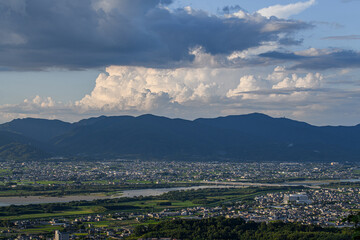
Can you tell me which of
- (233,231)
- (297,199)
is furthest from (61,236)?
(297,199)

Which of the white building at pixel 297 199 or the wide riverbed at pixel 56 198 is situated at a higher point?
the wide riverbed at pixel 56 198

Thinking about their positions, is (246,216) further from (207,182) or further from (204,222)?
(207,182)

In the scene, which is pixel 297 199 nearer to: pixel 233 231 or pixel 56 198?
pixel 233 231

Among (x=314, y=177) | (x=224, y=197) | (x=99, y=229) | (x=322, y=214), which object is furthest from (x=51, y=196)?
(x=314, y=177)

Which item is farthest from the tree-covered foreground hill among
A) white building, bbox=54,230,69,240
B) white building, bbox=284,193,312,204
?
white building, bbox=284,193,312,204

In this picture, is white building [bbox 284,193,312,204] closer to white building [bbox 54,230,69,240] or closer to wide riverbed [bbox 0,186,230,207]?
wide riverbed [bbox 0,186,230,207]

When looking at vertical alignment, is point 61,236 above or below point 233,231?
above

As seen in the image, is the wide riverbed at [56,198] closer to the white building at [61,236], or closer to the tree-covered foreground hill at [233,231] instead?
the white building at [61,236]

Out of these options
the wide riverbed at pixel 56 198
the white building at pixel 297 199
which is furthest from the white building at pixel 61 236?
the white building at pixel 297 199
